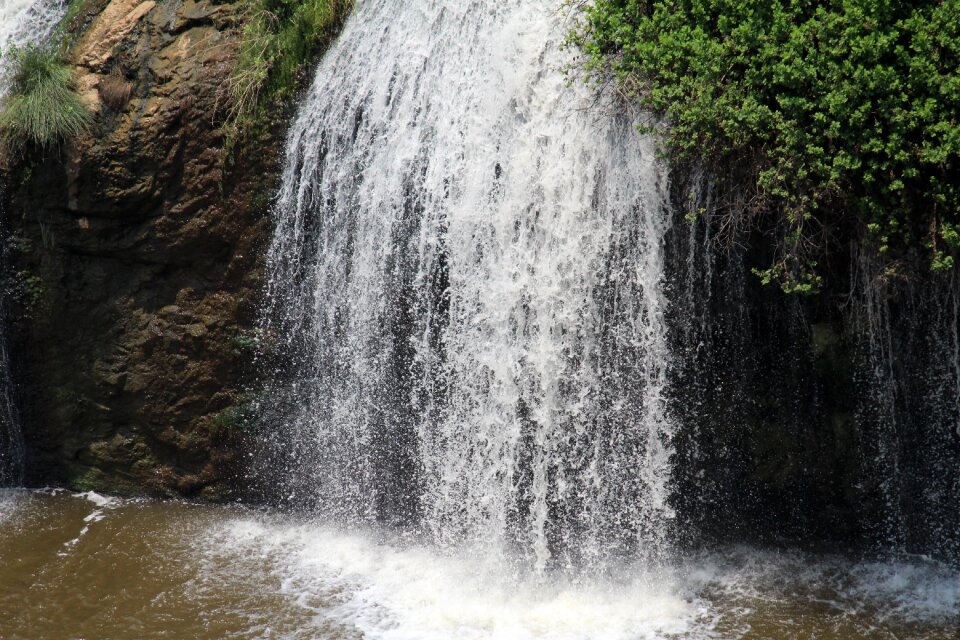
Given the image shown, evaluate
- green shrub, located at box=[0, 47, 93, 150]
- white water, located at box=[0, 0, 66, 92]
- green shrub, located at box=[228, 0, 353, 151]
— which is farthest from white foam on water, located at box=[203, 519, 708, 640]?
white water, located at box=[0, 0, 66, 92]

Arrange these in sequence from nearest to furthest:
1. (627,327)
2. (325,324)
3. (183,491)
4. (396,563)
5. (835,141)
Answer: (835,141) → (627,327) → (396,563) → (325,324) → (183,491)

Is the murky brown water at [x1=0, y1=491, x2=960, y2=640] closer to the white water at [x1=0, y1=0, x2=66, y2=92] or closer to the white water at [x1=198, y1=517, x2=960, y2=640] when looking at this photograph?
the white water at [x1=198, y1=517, x2=960, y2=640]

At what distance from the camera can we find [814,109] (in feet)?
17.5

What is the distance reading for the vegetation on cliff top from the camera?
197 inches

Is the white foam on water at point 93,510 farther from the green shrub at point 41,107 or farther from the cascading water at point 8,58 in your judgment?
the green shrub at point 41,107

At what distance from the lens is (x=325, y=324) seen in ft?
23.2

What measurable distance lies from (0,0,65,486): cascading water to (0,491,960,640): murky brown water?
1107 millimetres

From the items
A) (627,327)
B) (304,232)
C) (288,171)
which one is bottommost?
(627,327)

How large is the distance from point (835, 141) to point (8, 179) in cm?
639

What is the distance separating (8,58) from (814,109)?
6829 millimetres

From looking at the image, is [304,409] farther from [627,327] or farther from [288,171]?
[627,327]

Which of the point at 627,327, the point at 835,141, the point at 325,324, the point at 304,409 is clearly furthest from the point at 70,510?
the point at 835,141

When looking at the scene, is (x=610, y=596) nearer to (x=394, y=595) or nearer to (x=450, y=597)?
(x=450, y=597)

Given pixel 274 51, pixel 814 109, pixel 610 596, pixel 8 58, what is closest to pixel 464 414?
pixel 610 596
